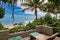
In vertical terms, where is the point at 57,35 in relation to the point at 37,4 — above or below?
below

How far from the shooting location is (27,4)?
96.2 ft

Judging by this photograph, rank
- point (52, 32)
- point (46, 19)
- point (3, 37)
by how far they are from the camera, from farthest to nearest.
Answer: point (46, 19), point (52, 32), point (3, 37)

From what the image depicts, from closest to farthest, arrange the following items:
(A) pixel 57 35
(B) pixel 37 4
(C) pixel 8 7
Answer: (A) pixel 57 35, (B) pixel 37 4, (C) pixel 8 7

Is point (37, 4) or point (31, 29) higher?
point (37, 4)

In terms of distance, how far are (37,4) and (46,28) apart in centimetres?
1320

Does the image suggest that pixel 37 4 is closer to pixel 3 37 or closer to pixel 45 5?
pixel 45 5

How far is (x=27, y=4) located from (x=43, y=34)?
1378 cm

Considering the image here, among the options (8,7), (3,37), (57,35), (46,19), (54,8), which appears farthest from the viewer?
(8,7)

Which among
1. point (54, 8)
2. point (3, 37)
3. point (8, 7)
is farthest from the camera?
→ point (8, 7)

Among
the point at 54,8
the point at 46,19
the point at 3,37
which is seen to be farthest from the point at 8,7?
the point at 3,37

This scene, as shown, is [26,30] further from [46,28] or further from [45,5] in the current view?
[45,5]

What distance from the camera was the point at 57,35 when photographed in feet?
48.8

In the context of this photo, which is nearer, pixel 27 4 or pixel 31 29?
pixel 31 29

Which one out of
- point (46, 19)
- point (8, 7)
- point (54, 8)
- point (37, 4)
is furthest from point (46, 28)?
point (8, 7)
